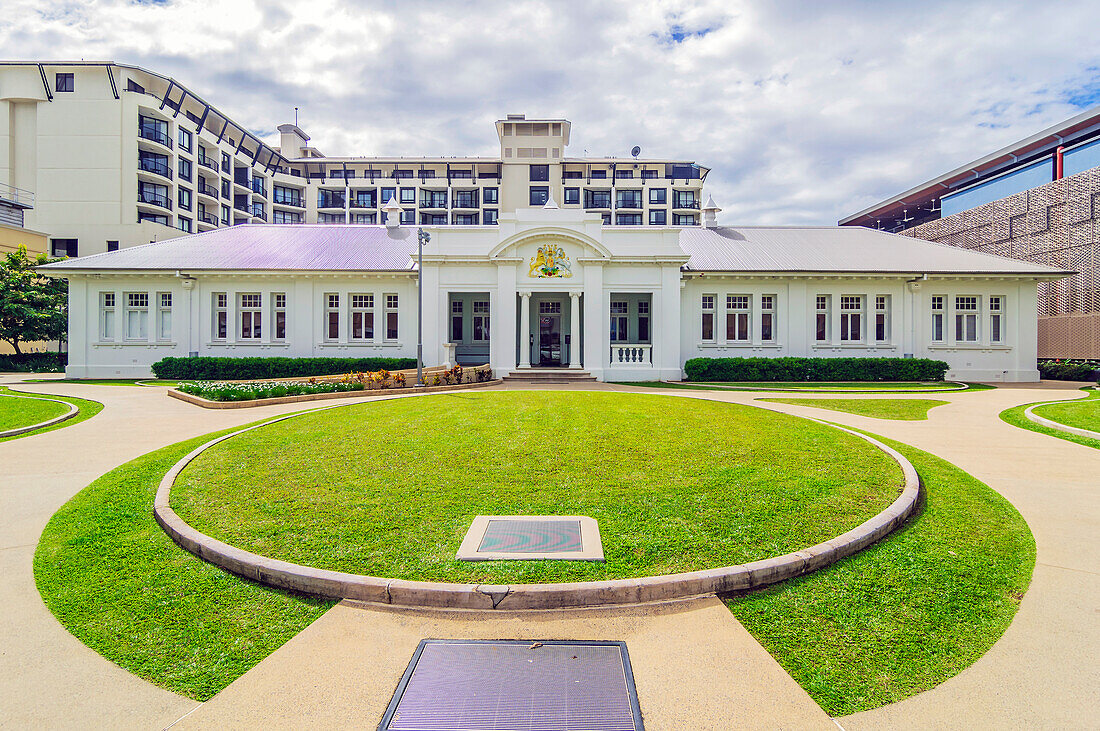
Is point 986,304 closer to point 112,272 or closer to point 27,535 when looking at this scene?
point 27,535

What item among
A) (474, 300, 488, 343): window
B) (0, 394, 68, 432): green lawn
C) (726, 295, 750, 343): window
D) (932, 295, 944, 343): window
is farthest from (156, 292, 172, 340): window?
(932, 295, 944, 343): window

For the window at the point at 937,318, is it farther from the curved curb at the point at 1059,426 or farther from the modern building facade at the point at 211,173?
the modern building facade at the point at 211,173

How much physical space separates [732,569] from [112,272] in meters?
32.1

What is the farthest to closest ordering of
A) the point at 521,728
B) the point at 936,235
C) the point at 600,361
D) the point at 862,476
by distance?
the point at 936,235 → the point at 600,361 → the point at 862,476 → the point at 521,728

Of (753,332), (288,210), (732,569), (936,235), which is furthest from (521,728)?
(288,210)

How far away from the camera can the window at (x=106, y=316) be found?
26.7 metres

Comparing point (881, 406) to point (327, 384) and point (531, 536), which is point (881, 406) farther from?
point (327, 384)

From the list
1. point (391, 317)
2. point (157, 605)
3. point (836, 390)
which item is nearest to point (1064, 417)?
point (836, 390)

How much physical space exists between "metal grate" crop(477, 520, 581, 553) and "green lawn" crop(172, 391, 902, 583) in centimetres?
28

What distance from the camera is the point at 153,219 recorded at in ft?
159

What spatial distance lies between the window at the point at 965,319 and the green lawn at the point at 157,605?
32825 mm

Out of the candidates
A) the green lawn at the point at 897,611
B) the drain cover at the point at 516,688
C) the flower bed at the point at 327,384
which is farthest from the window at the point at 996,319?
the drain cover at the point at 516,688

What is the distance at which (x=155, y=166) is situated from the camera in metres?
47.8

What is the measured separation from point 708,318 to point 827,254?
26.2 ft
